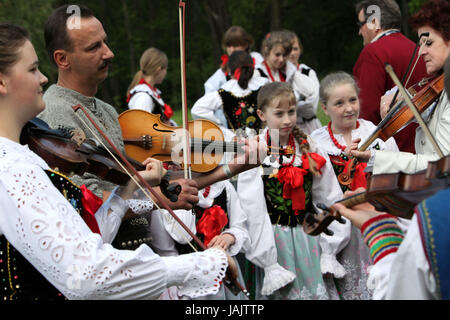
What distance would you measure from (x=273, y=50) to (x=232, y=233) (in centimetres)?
281

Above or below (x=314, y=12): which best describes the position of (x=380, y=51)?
below

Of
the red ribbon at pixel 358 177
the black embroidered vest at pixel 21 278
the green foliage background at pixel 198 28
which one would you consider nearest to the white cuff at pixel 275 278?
the red ribbon at pixel 358 177

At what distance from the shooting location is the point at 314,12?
19250mm

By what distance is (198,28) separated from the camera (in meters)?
21.9

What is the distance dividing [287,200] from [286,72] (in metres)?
2.46

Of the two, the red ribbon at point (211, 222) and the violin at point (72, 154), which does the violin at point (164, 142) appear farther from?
the violin at point (72, 154)

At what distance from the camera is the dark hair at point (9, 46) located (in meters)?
1.69

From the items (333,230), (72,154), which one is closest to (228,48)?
(333,230)

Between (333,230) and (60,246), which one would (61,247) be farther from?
(333,230)

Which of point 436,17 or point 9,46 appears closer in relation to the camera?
point 9,46

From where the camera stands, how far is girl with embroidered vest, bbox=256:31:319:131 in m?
5.35

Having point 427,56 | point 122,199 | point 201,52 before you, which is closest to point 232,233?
point 122,199
